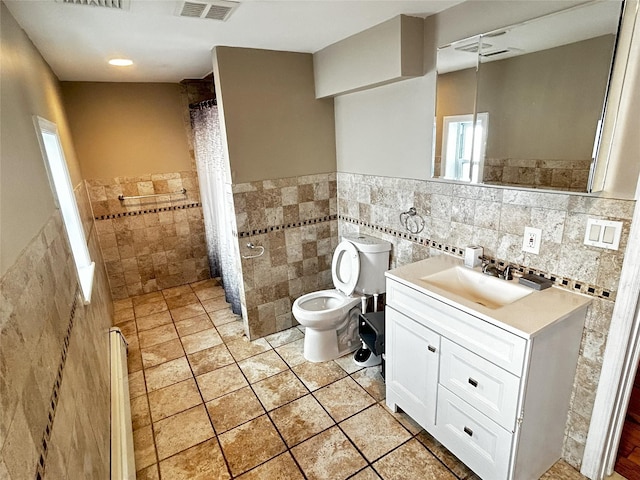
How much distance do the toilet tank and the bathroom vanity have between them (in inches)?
24.9

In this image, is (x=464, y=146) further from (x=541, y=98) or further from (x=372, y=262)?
(x=372, y=262)

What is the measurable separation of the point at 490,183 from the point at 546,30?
2.26 ft

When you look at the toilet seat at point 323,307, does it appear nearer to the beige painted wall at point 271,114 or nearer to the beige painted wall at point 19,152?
the beige painted wall at point 271,114

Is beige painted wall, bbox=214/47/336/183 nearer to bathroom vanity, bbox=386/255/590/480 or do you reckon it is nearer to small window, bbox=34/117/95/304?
small window, bbox=34/117/95/304

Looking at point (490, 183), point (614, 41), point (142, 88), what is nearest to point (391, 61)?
point (490, 183)

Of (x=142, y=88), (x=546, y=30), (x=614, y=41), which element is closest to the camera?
(x=614, y=41)

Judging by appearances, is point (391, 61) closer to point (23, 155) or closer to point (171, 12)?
point (171, 12)

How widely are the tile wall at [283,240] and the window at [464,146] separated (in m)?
1.22

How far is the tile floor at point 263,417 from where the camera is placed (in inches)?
71.0

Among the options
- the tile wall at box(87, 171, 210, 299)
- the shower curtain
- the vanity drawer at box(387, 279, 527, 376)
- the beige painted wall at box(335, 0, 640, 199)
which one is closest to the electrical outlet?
the beige painted wall at box(335, 0, 640, 199)

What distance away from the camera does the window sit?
1856 mm

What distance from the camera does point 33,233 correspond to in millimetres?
1201

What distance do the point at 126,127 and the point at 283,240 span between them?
209 centimetres

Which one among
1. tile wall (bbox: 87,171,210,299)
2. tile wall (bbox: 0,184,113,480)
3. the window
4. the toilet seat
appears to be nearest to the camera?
tile wall (bbox: 0,184,113,480)
